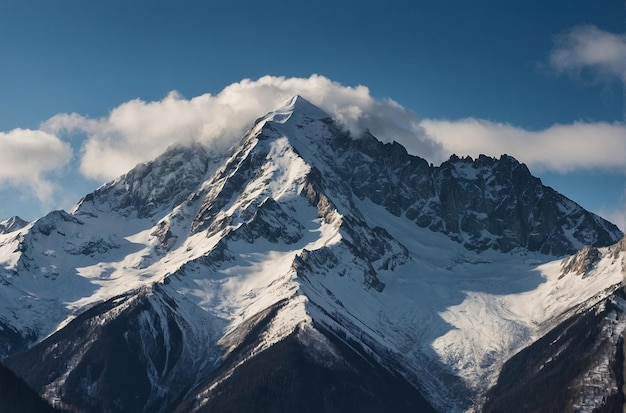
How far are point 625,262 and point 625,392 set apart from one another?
15084 mm

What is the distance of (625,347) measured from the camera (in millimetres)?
126812

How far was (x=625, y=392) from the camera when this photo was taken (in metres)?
126

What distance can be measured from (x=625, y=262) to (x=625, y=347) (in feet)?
34.6

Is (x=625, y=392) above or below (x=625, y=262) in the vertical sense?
below

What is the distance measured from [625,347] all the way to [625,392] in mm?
4742

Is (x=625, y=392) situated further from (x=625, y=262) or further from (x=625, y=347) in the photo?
(x=625, y=262)

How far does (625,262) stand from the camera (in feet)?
435

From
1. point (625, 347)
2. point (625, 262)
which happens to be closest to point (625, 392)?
point (625, 347)
